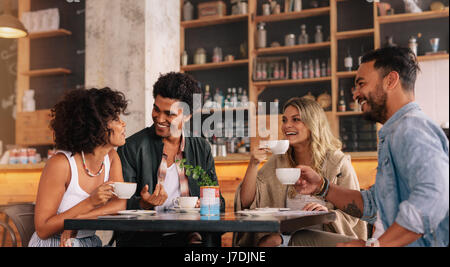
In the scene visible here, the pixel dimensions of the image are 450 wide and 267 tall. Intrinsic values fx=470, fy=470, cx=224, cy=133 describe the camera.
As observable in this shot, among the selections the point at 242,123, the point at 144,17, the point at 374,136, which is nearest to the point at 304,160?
the point at 144,17

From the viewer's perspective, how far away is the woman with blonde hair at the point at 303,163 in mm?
2525

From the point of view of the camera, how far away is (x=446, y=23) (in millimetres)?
5879

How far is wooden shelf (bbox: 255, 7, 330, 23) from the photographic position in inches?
241

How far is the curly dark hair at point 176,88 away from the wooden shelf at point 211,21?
372 centimetres

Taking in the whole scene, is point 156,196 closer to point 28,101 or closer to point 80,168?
point 80,168

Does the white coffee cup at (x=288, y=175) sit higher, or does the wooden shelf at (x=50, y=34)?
the wooden shelf at (x=50, y=34)

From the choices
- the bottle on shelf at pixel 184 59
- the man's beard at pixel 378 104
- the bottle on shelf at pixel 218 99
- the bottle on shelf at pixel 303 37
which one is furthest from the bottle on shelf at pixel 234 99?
the man's beard at pixel 378 104

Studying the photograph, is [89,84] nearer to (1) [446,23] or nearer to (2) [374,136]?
(2) [374,136]

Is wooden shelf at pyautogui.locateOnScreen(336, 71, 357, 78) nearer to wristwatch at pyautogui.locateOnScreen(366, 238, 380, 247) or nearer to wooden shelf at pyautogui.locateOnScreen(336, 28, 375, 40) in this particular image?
wooden shelf at pyautogui.locateOnScreen(336, 28, 375, 40)

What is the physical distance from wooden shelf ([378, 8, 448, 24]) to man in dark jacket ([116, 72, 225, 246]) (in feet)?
12.8

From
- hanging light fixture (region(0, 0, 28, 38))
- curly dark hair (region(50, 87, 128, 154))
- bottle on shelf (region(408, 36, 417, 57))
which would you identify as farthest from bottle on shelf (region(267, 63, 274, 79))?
curly dark hair (region(50, 87, 128, 154))

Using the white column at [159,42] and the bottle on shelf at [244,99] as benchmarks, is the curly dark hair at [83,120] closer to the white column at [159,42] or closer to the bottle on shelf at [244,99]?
the white column at [159,42]

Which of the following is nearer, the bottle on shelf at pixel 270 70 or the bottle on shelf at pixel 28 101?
the bottle on shelf at pixel 270 70
